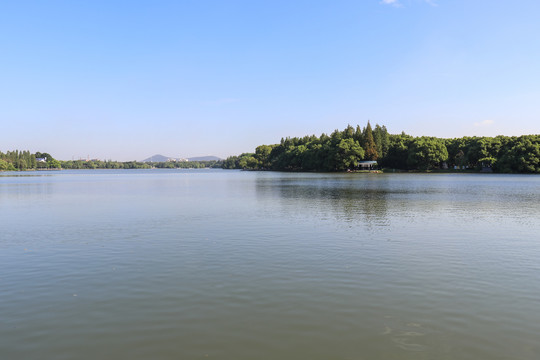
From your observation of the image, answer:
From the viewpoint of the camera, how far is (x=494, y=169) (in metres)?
141

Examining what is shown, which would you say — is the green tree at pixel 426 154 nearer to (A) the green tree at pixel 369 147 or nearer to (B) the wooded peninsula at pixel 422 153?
(B) the wooded peninsula at pixel 422 153

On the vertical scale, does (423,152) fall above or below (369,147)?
below

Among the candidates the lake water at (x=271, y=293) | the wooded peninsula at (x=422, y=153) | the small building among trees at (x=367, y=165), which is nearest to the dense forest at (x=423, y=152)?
the wooded peninsula at (x=422, y=153)

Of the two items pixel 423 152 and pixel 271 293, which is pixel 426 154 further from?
pixel 271 293

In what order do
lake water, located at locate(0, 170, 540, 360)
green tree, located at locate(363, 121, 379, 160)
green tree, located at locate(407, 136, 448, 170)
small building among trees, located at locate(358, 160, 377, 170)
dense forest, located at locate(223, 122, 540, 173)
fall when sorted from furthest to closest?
green tree, located at locate(363, 121, 379, 160), small building among trees, located at locate(358, 160, 377, 170), green tree, located at locate(407, 136, 448, 170), dense forest, located at locate(223, 122, 540, 173), lake water, located at locate(0, 170, 540, 360)

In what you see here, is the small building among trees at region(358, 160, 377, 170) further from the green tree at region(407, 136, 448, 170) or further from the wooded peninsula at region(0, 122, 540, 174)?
the green tree at region(407, 136, 448, 170)

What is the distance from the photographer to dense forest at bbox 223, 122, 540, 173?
132 metres

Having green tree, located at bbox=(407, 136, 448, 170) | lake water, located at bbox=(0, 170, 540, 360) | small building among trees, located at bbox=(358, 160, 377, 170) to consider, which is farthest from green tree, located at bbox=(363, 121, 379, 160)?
lake water, located at bbox=(0, 170, 540, 360)

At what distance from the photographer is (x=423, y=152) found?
5920 inches

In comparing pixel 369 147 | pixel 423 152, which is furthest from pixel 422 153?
pixel 369 147

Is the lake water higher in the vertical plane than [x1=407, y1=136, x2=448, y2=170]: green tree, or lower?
lower

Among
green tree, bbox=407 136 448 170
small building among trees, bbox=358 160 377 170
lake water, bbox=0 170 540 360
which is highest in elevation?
green tree, bbox=407 136 448 170

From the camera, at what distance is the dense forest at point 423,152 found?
132125 mm

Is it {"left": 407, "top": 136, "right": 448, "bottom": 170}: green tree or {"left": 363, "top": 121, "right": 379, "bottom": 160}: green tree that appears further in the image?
{"left": 363, "top": 121, "right": 379, "bottom": 160}: green tree
